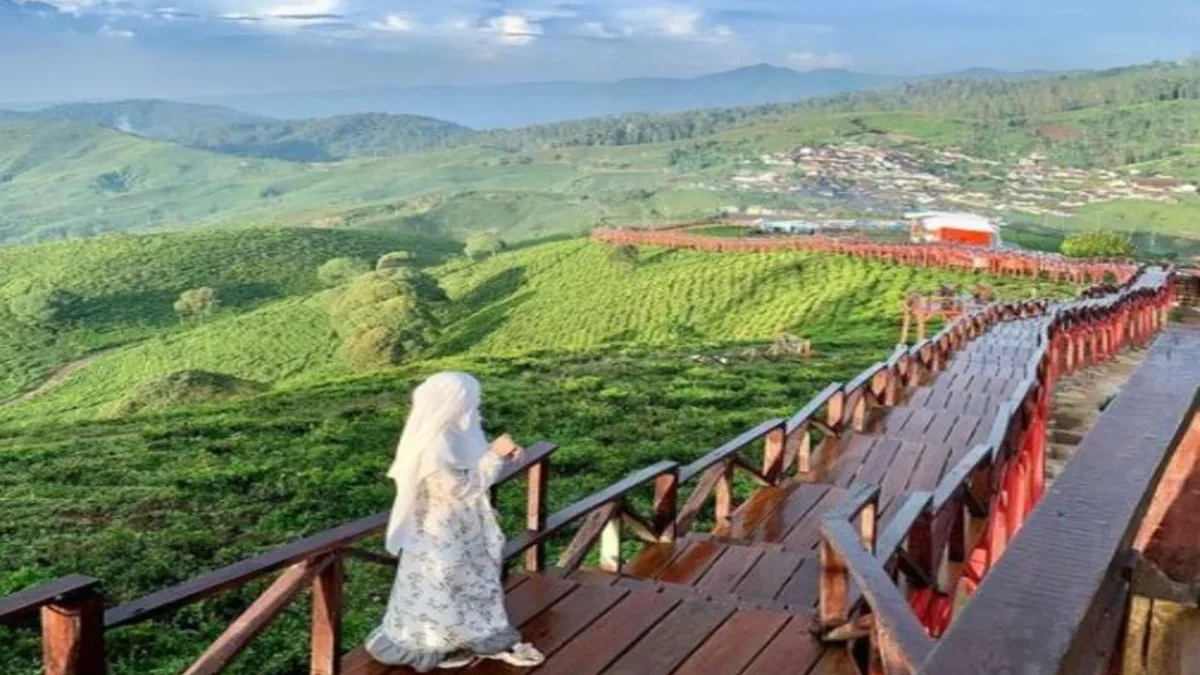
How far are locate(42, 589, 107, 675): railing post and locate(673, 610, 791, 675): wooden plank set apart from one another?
213 cm

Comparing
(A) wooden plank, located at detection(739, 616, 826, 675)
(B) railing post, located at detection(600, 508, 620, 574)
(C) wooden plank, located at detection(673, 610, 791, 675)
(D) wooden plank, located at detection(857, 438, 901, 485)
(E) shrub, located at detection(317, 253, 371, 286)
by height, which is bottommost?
(E) shrub, located at detection(317, 253, 371, 286)

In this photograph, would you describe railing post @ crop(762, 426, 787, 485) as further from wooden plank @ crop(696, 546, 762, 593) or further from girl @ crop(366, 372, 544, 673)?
girl @ crop(366, 372, 544, 673)

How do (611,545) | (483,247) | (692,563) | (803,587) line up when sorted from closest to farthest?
(803,587), (611,545), (692,563), (483,247)

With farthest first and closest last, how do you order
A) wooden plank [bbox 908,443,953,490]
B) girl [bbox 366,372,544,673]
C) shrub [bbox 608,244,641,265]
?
1. shrub [bbox 608,244,641,265]
2. wooden plank [bbox 908,443,953,490]
3. girl [bbox 366,372,544,673]

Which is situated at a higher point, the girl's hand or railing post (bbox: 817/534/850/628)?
the girl's hand

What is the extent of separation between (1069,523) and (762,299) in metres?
42.0

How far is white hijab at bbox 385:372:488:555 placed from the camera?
4602mm

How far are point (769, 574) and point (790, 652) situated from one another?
1.59 m

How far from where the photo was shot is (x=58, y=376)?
51.5m

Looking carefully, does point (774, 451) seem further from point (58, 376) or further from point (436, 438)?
point (58, 376)

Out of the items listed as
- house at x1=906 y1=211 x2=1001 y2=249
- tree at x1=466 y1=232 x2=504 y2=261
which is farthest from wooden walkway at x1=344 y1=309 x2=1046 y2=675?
tree at x1=466 y1=232 x2=504 y2=261

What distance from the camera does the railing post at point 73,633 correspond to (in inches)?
124

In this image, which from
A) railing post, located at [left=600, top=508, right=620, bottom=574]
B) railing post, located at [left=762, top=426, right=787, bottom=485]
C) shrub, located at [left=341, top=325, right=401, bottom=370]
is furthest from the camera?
shrub, located at [left=341, top=325, right=401, bottom=370]

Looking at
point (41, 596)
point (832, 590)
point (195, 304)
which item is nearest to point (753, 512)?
point (832, 590)
